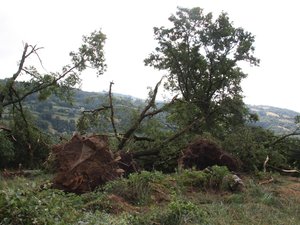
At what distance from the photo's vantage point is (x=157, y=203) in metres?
7.17

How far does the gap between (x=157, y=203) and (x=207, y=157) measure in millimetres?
4398

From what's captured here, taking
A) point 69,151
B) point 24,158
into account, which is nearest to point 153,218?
point 69,151

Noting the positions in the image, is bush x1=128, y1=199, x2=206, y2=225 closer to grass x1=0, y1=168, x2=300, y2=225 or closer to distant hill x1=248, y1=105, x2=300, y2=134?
grass x1=0, y1=168, x2=300, y2=225

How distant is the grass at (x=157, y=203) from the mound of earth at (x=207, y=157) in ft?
4.60

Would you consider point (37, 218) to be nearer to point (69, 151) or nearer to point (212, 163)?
point (69, 151)

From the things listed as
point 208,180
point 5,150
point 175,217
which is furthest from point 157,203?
point 5,150

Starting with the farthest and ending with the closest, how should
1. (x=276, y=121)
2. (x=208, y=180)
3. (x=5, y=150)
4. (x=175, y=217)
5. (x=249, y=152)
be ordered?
(x=276, y=121) < (x=5, y=150) < (x=249, y=152) < (x=208, y=180) < (x=175, y=217)

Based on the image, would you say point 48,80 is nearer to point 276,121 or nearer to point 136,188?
point 136,188

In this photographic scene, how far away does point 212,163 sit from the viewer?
444 inches

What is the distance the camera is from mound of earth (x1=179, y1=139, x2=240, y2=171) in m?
11.2

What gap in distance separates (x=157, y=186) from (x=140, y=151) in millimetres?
4690

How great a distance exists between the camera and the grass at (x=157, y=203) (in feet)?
13.9

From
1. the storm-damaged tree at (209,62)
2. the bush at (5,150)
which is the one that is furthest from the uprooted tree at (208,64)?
the bush at (5,150)

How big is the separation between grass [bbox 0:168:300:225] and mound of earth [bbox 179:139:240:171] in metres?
1.40
